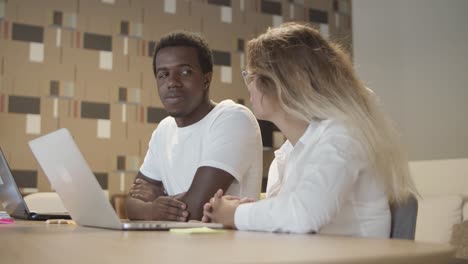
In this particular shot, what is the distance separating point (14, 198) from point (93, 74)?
1938 mm

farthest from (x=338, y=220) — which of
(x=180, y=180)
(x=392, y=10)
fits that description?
(x=392, y=10)

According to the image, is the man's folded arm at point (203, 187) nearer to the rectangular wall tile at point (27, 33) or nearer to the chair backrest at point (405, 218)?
the chair backrest at point (405, 218)

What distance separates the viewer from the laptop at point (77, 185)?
3.57ft

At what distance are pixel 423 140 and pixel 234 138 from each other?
2219mm

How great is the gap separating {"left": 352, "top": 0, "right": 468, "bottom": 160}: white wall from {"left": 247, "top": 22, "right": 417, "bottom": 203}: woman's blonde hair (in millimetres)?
2453

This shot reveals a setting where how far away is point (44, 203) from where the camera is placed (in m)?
3.14

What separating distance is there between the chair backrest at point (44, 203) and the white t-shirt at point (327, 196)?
220 cm

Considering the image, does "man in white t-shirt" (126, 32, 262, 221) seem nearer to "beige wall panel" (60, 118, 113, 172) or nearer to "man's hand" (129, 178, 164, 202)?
"man's hand" (129, 178, 164, 202)

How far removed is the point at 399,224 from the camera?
1.17 meters

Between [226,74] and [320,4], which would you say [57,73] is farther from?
[320,4]

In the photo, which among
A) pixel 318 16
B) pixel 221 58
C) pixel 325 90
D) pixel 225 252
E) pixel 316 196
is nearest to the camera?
pixel 225 252

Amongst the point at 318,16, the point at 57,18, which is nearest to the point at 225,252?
the point at 57,18

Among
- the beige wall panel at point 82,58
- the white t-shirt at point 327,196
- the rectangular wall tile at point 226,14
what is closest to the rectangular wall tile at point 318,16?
the rectangular wall tile at point 226,14

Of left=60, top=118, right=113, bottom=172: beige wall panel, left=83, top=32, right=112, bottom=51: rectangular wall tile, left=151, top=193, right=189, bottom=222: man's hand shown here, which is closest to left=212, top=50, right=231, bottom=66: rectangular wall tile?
left=83, top=32, right=112, bottom=51: rectangular wall tile
